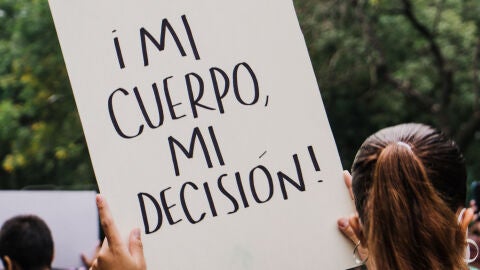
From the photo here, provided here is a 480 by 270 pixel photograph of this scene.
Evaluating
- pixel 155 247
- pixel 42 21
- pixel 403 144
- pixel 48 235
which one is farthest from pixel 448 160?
pixel 42 21

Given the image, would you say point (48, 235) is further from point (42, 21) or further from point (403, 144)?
point (42, 21)

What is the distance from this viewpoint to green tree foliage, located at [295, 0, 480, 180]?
10.6 metres

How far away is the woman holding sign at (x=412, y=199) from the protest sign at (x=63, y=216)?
7.59ft

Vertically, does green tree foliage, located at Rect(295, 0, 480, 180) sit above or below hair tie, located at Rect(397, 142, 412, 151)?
above

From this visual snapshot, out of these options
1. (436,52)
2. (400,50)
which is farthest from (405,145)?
(400,50)

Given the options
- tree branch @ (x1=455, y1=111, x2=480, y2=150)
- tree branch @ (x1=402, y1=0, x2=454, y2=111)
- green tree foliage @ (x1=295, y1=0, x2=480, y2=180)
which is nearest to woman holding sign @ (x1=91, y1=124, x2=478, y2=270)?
green tree foliage @ (x1=295, y1=0, x2=480, y2=180)

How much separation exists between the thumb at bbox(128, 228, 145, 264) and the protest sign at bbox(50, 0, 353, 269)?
23mm

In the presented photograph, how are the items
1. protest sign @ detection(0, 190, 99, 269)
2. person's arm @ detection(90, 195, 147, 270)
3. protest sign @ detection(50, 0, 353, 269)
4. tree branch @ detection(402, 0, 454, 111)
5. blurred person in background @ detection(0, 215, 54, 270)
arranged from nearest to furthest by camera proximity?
person's arm @ detection(90, 195, 147, 270)
protest sign @ detection(50, 0, 353, 269)
blurred person in background @ detection(0, 215, 54, 270)
protest sign @ detection(0, 190, 99, 269)
tree branch @ detection(402, 0, 454, 111)

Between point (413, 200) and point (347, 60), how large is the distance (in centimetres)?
1026

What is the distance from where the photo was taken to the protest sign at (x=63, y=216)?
3.59 metres

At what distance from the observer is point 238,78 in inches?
72.4

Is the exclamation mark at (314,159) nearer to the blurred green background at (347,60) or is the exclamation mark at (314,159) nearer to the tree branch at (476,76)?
the blurred green background at (347,60)

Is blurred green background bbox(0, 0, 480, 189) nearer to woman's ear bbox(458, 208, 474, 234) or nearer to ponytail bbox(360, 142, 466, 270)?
woman's ear bbox(458, 208, 474, 234)

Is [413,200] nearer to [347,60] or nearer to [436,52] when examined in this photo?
[436,52]
